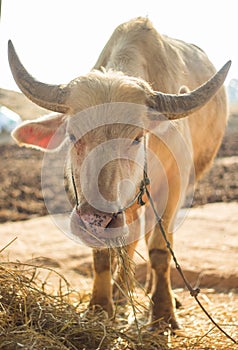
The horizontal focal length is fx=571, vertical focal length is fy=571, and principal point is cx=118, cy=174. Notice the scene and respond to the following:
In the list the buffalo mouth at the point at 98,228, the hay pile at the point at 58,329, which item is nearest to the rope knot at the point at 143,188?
the buffalo mouth at the point at 98,228

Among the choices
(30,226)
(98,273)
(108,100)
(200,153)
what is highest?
(108,100)

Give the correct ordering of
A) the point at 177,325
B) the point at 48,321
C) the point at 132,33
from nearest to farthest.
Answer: the point at 48,321 → the point at 177,325 → the point at 132,33

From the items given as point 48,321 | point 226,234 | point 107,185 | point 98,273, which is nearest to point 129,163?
point 107,185

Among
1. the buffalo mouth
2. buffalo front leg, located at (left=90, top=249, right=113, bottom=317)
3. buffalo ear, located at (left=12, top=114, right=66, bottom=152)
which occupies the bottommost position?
buffalo front leg, located at (left=90, top=249, right=113, bottom=317)

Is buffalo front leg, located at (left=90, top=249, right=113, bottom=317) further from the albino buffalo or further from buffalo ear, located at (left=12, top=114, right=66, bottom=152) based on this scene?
buffalo ear, located at (left=12, top=114, right=66, bottom=152)

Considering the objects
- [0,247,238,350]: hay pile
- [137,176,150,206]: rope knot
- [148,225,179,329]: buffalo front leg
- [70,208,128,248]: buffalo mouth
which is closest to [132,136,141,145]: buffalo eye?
[137,176,150,206]: rope knot

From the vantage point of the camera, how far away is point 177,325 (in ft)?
12.8

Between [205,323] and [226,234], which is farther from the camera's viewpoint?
[226,234]

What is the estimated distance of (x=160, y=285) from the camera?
400cm

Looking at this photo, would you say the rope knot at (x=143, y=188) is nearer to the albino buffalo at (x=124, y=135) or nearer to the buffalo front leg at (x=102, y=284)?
the albino buffalo at (x=124, y=135)

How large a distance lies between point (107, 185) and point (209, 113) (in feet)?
8.36

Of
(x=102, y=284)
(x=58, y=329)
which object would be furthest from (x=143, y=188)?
(x=102, y=284)

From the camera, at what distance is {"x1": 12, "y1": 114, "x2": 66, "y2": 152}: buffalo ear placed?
3.79 meters

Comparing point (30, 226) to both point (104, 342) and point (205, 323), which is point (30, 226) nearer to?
point (205, 323)
